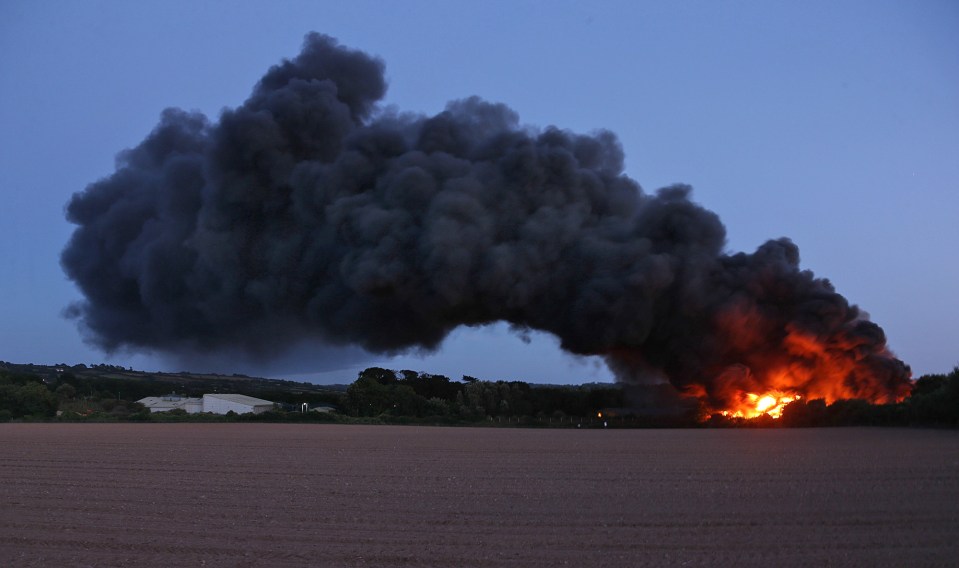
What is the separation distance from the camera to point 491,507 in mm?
17312

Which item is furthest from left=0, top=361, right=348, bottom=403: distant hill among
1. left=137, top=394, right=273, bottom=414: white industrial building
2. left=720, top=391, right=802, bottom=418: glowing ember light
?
left=720, top=391, right=802, bottom=418: glowing ember light

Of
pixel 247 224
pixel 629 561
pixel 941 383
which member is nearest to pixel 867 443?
pixel 941 383

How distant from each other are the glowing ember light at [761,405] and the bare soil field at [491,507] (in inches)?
559

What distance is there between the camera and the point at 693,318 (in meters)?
47.5

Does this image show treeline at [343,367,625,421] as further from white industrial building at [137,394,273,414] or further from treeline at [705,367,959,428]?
treeline at [705,367,959,428]

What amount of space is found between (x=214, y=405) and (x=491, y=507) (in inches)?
2797

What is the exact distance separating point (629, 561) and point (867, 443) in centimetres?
2264

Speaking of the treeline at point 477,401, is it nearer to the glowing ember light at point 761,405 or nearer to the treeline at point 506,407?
the treeline at point 506,407

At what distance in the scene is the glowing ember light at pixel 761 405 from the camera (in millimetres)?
45750

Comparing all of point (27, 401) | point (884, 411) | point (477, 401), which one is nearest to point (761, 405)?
point (884, 411)

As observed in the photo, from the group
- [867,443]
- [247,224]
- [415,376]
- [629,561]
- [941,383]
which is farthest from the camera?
[415,376]

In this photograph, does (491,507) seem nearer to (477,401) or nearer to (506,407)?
(506,407)

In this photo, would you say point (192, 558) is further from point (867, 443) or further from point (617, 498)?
point (867, 443)

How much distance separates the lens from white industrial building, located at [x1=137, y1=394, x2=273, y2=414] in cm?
8362
